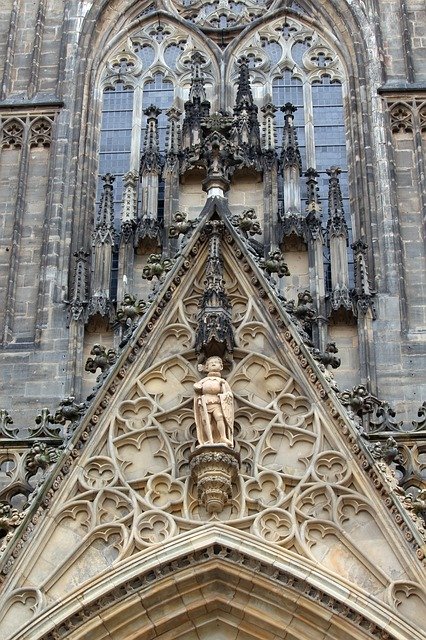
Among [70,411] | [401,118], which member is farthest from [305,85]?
[70,411]

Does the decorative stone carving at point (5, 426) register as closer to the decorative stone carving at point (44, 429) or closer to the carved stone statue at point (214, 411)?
the decorative stone carving at point (44, 429)

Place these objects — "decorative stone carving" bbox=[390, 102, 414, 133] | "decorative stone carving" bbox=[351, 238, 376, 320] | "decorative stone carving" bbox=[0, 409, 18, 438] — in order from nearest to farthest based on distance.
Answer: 1. "decorative stone carving" bbox=[0, 409, 18, 438]
2. "decorative stone carving" bbox=[351, 238, 376, 320]
3. "decorative stone carving" bbox=[390, 102, 414, 133]

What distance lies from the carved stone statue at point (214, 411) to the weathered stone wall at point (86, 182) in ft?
10.4

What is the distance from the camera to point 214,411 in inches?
738

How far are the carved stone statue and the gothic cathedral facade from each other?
0.10 feet

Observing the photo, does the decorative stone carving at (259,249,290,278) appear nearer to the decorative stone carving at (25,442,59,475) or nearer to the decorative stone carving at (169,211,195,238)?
the decorative stone carving at (169,211,195,238)

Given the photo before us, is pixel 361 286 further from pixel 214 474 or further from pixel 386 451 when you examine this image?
pixel 214 474

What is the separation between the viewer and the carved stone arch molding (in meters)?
17.6

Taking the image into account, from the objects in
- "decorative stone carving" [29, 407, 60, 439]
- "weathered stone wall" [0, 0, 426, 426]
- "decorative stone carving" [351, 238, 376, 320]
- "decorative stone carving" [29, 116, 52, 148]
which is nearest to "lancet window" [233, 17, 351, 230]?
"weathered stone wall" [0, 0, 426, 426]

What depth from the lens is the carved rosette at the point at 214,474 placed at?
1833 cm

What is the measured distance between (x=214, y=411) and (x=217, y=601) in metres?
2.25

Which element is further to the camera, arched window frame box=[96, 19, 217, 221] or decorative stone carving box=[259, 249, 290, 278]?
arched window frame box=[96, 19, 217, 221]

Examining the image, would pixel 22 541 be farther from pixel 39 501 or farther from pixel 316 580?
pixel 316 580

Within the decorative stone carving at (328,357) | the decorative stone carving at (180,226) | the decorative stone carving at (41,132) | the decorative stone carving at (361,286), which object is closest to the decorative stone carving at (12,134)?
the decorative stone carving at (41,132)
